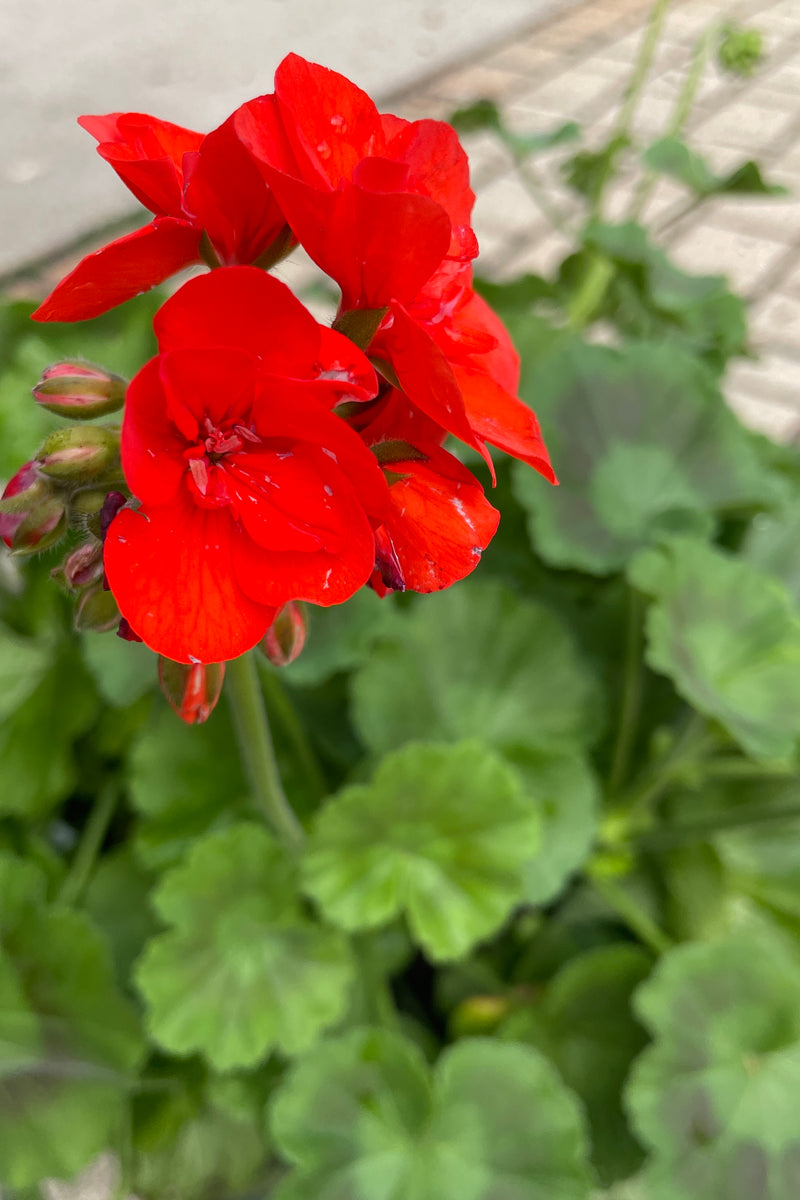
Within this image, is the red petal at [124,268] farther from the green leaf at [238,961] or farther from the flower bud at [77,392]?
the green leaf at [238,961]

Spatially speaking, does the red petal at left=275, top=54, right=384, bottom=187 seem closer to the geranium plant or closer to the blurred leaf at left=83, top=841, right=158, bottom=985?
the geranium plant

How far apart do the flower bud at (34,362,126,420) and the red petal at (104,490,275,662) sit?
10 cm

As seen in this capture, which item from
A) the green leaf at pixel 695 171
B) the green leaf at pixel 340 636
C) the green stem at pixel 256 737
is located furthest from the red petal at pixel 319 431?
the green leaf at pixel 695 171

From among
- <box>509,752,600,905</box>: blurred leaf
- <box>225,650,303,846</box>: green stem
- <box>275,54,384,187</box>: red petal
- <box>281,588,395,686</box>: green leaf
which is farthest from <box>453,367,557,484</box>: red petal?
<box>509,752,600,905</box>: blurred leaf

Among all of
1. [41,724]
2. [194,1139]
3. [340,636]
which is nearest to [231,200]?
[340,636]

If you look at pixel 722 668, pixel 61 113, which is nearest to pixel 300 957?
pixel 722 668

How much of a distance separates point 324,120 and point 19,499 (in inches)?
8.6

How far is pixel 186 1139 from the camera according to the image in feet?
3.15

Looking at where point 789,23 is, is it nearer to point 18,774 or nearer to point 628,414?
point 628,414

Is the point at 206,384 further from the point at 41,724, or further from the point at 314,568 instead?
the point at 41,724

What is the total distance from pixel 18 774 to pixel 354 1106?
0.46m

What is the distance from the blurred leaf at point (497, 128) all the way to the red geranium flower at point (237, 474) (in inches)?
46.4

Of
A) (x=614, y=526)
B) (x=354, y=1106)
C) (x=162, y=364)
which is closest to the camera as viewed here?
(x=162, y=364)

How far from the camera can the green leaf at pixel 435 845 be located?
0.85 meters
